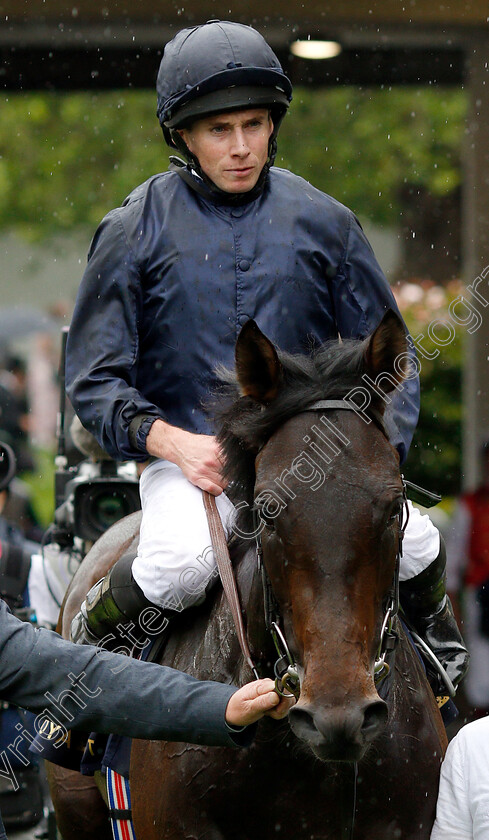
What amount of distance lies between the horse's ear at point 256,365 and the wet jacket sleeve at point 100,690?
31.8 inches

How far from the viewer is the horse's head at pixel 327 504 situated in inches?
114

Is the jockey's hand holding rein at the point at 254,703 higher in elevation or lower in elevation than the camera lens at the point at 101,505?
higher

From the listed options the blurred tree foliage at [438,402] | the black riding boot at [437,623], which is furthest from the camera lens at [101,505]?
the blurred tree foliage at [438,402]

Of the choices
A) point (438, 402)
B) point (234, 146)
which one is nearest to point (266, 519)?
point (234, 146)

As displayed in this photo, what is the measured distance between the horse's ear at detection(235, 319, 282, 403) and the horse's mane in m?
0.03

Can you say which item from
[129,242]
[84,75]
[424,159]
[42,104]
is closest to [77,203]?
[42,104]

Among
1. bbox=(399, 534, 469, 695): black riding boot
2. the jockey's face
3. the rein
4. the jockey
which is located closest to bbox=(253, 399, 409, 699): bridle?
the rein

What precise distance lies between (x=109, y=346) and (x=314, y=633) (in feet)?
4.96

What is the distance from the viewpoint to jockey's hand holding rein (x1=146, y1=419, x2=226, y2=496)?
3.76 m

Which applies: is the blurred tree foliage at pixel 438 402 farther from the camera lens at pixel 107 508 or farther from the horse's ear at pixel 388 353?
the horse's ear at pixel 388 353

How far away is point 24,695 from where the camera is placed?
126 inches

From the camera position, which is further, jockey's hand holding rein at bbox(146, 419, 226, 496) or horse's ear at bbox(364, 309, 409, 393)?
jockey's hand holding rein at bbox(146, 419, 226, 496)

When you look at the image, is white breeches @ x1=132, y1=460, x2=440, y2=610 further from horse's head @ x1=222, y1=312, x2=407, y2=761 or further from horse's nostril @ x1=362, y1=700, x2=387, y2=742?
horse's nostril @ x1=362, y1=700, x2=387, y2=742

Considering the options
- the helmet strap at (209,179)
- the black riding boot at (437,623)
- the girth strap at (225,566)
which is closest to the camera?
the girth strap at (225,566)
